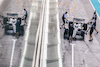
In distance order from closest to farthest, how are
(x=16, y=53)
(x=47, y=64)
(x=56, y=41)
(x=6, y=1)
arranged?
(x=47, y=64)
(x=56, y=41)
(x=16, y=53)
(x=6, y=1)

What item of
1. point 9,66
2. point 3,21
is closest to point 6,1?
point 3,21

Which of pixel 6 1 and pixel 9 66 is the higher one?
pixel 6 1

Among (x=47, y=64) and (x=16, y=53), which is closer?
(x=47, y=64)

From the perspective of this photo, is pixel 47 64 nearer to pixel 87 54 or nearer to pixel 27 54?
pixel 27 54

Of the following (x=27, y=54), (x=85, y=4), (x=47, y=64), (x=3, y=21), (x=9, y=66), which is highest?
(x=85, y=4)

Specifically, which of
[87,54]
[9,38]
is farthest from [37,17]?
[87,54]

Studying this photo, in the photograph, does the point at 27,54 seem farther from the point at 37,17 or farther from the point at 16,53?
the point at 37,17

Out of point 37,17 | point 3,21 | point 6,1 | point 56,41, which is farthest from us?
point 6,1

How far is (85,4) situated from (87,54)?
8743 mm

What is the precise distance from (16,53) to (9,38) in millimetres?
1815

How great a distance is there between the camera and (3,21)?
11203mm

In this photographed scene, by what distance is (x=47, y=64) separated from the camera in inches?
273

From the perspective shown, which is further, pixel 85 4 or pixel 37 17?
pixel 85 4

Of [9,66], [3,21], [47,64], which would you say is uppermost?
[3,21]
